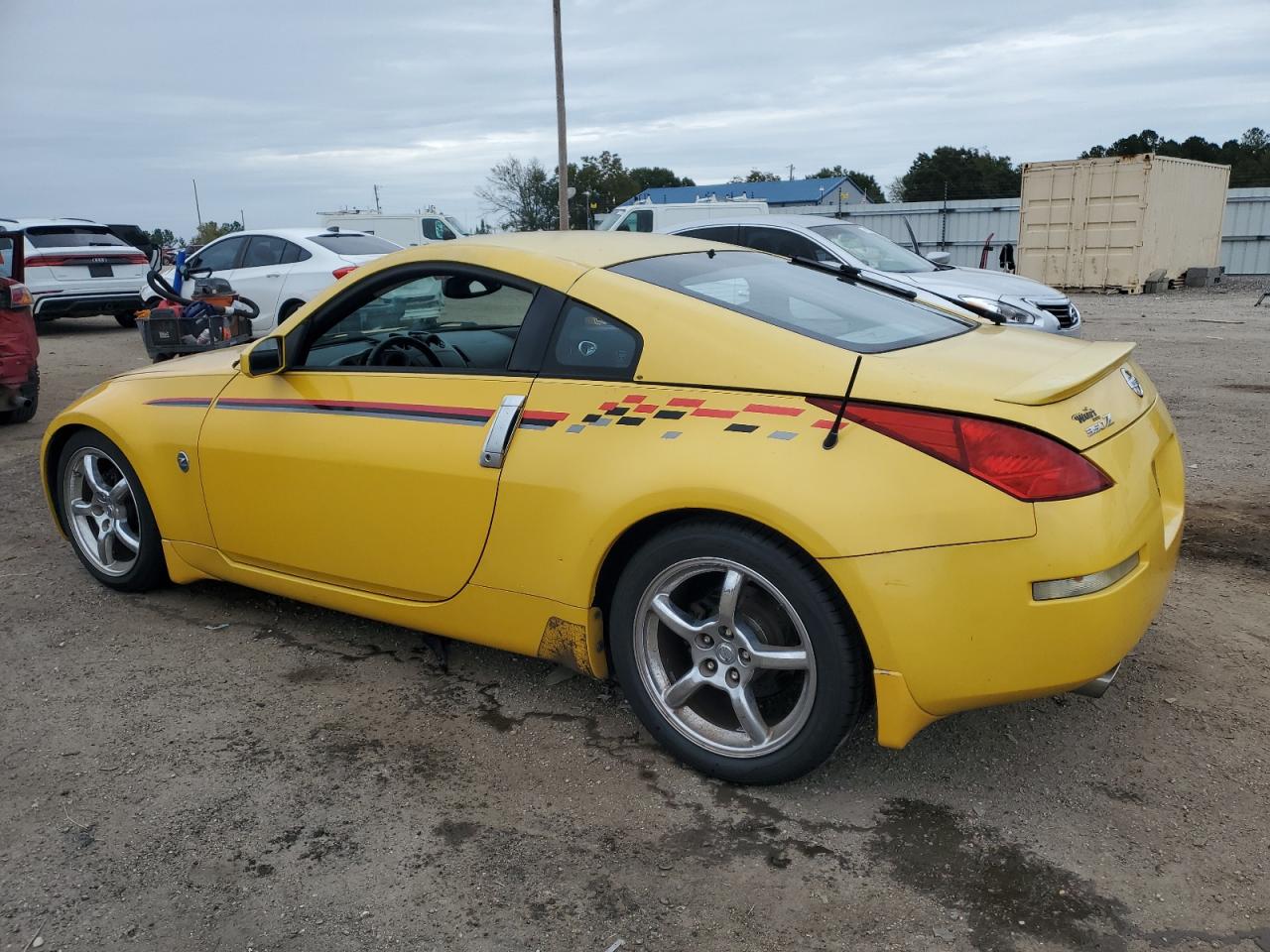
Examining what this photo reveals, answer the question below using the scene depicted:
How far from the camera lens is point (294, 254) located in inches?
455

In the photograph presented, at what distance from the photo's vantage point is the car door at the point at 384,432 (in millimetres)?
3078

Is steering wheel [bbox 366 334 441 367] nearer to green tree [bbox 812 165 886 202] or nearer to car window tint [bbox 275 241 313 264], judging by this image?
car window tint [bbox 275 241 313 264]

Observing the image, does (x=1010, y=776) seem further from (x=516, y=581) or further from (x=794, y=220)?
(x=794, y=220)

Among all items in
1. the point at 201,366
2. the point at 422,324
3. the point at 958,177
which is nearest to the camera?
the point at 422,324

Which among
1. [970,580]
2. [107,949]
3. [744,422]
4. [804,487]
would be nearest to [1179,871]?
[970,580]

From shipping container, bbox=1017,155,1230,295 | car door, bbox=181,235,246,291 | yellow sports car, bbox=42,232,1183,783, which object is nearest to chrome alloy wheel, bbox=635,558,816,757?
yellow sports car, bbox=42,232,1183,783

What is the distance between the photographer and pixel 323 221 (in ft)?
80.2

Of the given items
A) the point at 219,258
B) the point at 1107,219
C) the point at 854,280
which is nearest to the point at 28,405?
the point at 219,258

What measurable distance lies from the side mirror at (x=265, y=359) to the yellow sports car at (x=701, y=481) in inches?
0.4

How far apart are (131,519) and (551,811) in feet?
8.62

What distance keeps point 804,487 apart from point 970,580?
0.44 metres

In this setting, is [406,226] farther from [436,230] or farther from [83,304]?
[83,304]

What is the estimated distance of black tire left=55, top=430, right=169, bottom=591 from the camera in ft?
13.5

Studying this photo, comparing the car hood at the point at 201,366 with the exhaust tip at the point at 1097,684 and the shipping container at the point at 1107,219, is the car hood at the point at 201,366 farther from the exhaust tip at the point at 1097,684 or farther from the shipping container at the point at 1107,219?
the shipping container at the point at 1107,219
